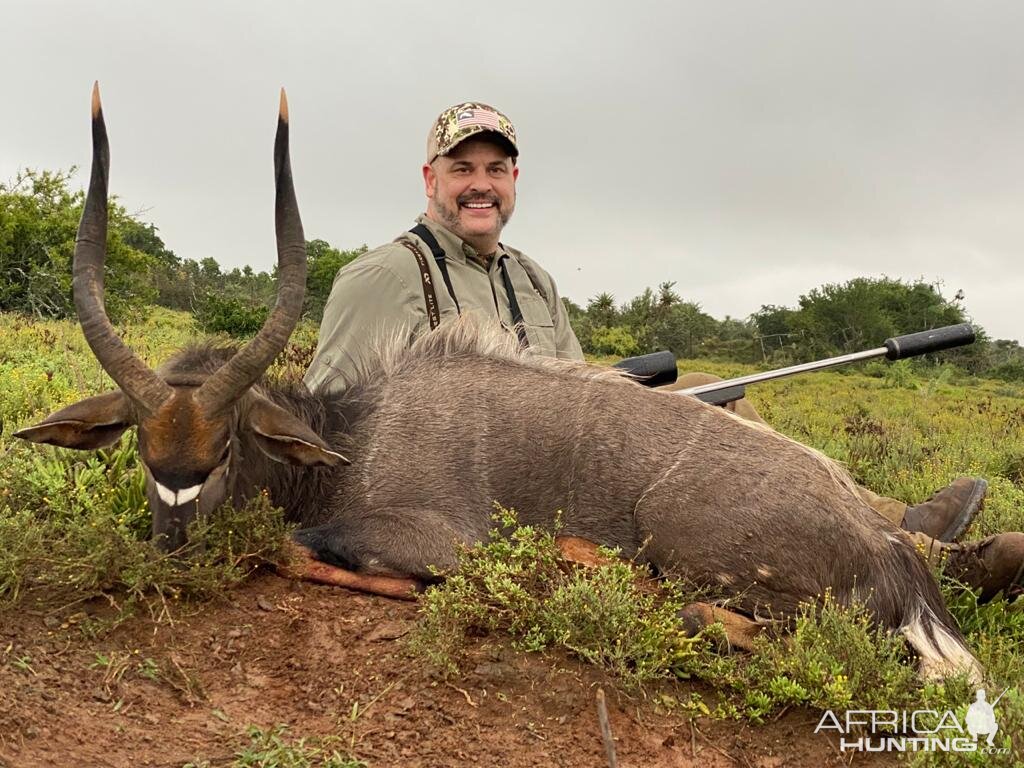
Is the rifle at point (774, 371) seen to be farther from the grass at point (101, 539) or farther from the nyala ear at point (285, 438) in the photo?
the grass at point (101, 539)

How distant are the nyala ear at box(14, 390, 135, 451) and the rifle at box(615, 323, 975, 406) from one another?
3455 millimetres

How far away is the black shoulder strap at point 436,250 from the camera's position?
227 inches

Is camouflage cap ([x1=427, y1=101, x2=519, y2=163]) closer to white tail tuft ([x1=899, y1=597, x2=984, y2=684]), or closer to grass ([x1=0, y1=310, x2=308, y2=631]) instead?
grass ([x1=0, y1=310, x2=308, y2=631])

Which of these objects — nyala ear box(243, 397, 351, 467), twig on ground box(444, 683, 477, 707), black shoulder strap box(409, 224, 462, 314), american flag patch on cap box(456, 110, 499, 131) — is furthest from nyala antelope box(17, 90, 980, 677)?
american flag patch on cap box(456, 110, 499, 131)

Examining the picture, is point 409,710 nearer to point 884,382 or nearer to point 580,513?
point 580,513

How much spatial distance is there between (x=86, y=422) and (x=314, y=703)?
167 cm

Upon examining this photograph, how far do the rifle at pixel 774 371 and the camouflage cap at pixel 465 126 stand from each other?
6.01ft

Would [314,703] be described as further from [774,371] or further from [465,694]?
[774,371]

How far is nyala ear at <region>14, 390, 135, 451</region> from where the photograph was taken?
3754mm

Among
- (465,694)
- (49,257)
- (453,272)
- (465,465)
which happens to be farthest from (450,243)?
(49,257)

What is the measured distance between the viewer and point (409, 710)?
296 centimetres

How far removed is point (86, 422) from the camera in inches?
148

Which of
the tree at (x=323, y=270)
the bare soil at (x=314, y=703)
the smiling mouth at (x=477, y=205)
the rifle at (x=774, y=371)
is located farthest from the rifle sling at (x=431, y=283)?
the tree at (x=323, y=270)

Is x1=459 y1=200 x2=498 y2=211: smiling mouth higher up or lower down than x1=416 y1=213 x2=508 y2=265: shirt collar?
higher up
